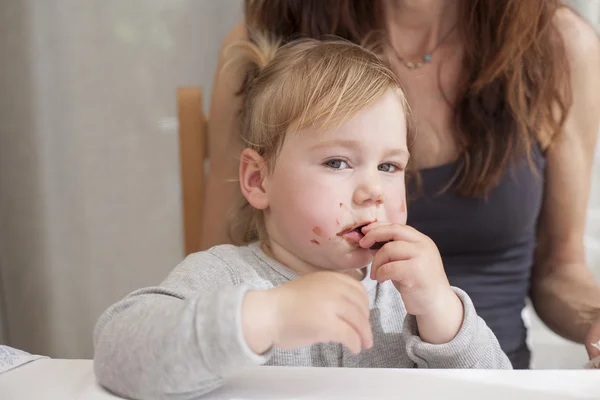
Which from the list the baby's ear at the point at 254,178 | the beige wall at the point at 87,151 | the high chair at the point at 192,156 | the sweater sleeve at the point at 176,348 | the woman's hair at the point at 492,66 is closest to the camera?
the sweater sleeve at the point at 176,348

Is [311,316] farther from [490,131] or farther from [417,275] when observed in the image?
[490,131]

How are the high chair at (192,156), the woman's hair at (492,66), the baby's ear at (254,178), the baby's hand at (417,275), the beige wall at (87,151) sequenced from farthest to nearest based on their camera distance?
1. the beige wall at (87,151)
2. the high chair at (192,156)
3. the woman's hair at (492,66)
4. the baby's ear at (254,178)
5. the baby's hand at (417,275)

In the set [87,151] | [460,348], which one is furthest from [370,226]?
[87,151]

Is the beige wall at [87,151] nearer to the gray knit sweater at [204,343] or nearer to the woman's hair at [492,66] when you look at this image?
the woman's hair at [492,66]

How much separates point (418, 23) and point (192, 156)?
0.44 m

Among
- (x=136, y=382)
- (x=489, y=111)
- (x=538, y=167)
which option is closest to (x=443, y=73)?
(x=489, y=111)

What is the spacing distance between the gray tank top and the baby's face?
289 millimetres

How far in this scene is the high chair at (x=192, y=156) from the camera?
1064mm

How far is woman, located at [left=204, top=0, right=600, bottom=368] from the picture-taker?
952mm

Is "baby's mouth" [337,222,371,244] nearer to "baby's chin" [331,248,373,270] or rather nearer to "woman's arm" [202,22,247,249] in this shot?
"baby's chin" [331,248,373,270]

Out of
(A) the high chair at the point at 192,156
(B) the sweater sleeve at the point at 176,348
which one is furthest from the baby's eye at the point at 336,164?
(A) the high chair at the point at 192,156

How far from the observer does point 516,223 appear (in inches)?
38.7

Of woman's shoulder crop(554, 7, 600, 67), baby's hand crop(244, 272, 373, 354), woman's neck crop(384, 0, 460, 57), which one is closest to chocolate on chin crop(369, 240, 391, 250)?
baby's hand crop(244, 272, 373, 354)

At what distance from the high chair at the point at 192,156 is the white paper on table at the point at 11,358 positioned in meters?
0.55
